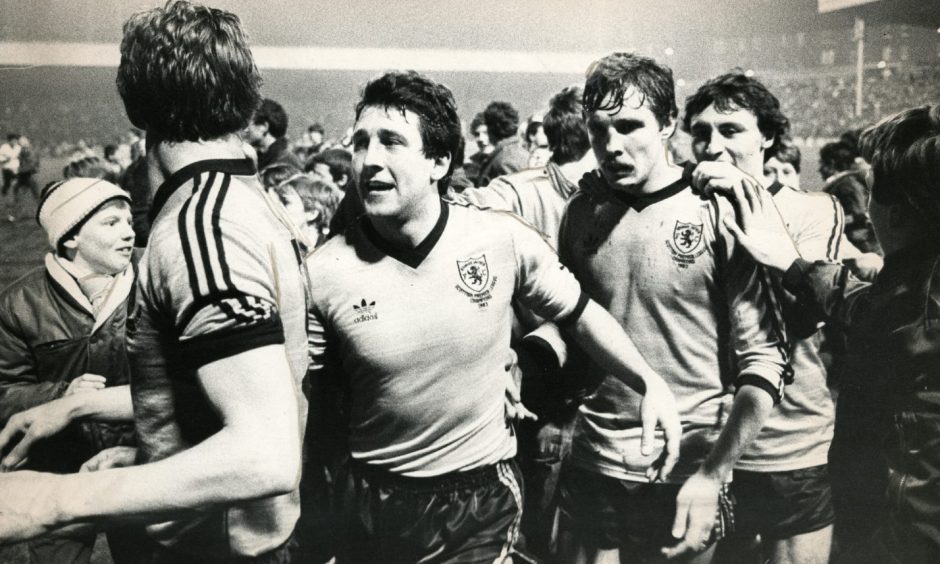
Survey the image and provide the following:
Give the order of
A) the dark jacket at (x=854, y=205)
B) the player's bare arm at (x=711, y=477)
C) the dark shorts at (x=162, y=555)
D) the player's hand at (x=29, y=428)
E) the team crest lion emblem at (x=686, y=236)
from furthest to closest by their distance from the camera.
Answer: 1. the dark jacket at (x=854, y=205)
2. the player's bare arm at (x=711, y=477)
3. the team crest lion emblem at (x=686, y=236)
4. the player's hand at (x=29, y=428)
5. the dark shorts at (x=162, y=555)

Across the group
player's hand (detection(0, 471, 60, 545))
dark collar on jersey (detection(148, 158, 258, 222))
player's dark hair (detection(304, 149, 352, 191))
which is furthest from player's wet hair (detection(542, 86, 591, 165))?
player's hand (detection(0, 471, 60, 545))

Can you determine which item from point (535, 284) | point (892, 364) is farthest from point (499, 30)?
point (892, 364)

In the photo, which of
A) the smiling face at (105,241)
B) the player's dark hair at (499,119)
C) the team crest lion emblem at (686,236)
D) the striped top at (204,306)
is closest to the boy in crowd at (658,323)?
the team crest lion emblem at (686,236)

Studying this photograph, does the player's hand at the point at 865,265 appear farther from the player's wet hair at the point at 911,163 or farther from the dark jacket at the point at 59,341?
the dark jacket at the point at 59,341

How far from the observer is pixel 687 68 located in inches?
91.6

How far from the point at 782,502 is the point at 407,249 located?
4.57ft

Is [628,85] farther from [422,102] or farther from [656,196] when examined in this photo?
[422,102]

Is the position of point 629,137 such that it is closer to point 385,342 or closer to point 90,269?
point 385,342

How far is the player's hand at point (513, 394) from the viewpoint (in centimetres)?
213

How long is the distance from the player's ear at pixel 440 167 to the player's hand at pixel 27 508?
3.47 ft

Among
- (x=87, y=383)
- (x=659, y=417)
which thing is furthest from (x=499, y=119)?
(x=87, y=383)

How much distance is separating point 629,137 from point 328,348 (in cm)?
95

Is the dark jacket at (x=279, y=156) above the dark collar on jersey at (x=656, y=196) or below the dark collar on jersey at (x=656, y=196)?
above

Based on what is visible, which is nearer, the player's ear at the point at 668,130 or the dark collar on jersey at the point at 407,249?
the dark collar on jersey at the point at 407,249
